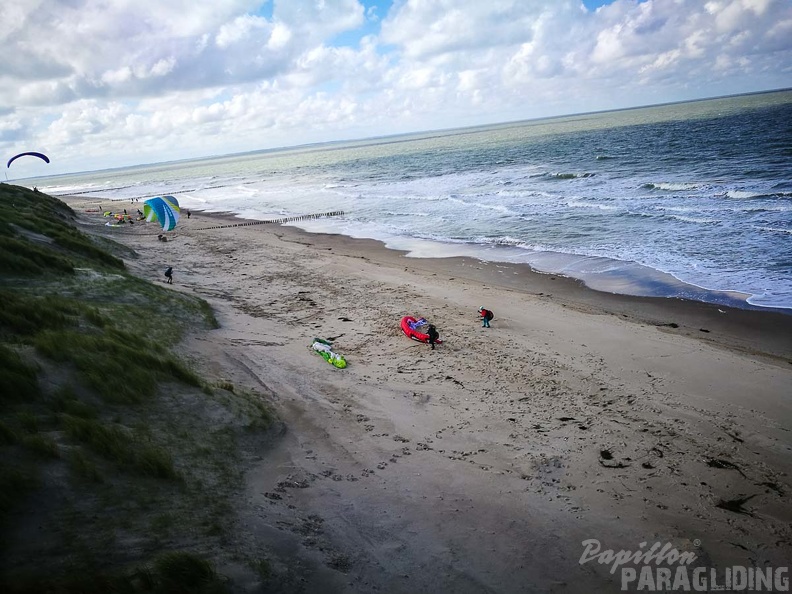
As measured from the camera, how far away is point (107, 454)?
510cm

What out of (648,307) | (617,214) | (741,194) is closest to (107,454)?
(648,307)

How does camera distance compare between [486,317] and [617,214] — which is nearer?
[486,317]

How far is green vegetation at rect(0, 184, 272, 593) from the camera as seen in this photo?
3863mm

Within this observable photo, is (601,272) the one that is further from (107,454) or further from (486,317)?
(107,454)

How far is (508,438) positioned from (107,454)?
19.8 ft

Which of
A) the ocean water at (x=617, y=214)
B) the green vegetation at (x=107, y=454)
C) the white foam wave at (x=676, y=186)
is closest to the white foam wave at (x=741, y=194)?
the ocean water at (x=617, y=214)

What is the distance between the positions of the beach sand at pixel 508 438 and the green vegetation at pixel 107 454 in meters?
0.70

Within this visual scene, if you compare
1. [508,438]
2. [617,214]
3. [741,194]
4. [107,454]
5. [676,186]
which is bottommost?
[508,438]

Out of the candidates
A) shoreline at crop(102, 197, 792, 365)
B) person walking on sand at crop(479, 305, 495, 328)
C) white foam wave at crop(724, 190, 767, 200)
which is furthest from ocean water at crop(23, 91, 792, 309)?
person walking on sand at crop(479, 305, 495, 328)

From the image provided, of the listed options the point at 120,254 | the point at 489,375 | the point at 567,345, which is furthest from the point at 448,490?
the point at 120,254

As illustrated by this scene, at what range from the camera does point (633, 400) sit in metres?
9.15

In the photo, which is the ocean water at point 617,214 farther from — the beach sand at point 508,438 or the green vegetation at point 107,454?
the green vegetation at point 107,454

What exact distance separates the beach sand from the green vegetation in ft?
2.31

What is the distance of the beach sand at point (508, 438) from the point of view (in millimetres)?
5363
